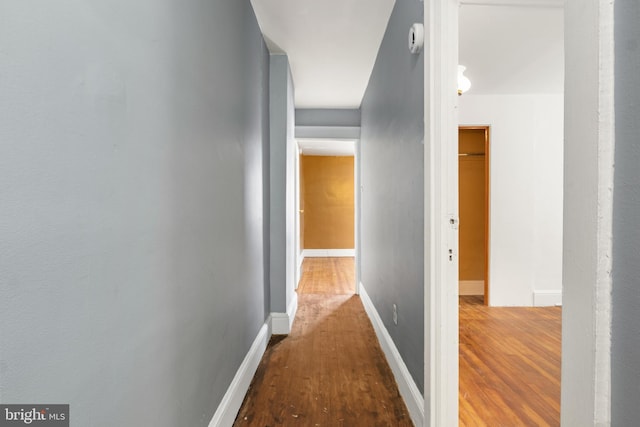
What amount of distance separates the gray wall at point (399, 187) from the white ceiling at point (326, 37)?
0.44ft

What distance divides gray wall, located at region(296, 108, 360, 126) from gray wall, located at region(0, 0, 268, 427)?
286 centimetres

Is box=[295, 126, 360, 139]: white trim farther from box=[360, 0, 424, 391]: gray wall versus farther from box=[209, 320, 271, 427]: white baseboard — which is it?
box=[209, 320, 271, 427]: white baseboard

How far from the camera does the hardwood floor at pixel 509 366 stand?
174 centimetres

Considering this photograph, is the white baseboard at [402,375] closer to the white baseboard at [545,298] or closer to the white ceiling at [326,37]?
the white baseboard at [545,298]

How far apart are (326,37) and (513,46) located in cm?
142

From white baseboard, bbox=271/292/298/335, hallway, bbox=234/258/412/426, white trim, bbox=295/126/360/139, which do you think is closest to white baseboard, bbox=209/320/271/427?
hallway, bbox=234/258/412/426

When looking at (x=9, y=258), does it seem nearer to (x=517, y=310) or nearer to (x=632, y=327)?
(x=632, y=327)

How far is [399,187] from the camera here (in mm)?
2014

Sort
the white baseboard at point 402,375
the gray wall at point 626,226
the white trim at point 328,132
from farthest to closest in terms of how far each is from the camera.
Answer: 1. the white trim at point 328,132
2. the white baseboard at point 402,375
3. the gray wall at point 626,226

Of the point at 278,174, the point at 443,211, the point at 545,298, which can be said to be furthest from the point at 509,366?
the point at 278,174

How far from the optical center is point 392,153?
225 cm

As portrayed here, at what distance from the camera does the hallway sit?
5.57ft

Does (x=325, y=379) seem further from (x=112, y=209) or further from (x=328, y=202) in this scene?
(x=328, y=202)

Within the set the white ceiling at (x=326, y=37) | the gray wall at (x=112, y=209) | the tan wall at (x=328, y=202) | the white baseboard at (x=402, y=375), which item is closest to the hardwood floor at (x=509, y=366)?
the white baseboard at (x=402, y=375)
